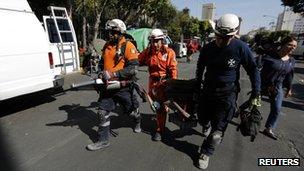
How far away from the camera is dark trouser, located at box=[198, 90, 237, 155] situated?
3.99 metres

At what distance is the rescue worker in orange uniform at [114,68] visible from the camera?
14.5 ft

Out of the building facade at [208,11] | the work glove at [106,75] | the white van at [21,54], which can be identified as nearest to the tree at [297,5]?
the white van at [21,54]

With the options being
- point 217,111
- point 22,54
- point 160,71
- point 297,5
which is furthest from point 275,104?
point 297,5

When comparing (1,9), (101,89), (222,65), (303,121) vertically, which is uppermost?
(1,9)

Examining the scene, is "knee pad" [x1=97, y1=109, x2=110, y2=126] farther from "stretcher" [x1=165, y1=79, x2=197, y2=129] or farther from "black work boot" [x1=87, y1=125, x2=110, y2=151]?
"stretcher" [x1=165, y1=79, x2=197, y2=129]

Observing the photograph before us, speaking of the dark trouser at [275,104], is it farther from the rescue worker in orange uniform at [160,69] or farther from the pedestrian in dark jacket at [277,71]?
the rescue worker in orange uniform at [160,69]

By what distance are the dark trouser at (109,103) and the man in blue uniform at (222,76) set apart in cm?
119

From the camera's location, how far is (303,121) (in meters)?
6.80

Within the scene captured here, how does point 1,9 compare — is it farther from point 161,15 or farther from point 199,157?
point 161,15

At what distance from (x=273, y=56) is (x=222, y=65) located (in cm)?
175

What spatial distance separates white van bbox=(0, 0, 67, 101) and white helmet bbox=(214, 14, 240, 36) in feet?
13.3

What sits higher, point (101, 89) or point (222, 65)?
point (222, 65)

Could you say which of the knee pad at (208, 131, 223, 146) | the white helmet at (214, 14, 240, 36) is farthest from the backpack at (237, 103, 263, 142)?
the white helmet at (214, 14, 240, 36)

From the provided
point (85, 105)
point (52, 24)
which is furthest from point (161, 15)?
point (85, 105)
